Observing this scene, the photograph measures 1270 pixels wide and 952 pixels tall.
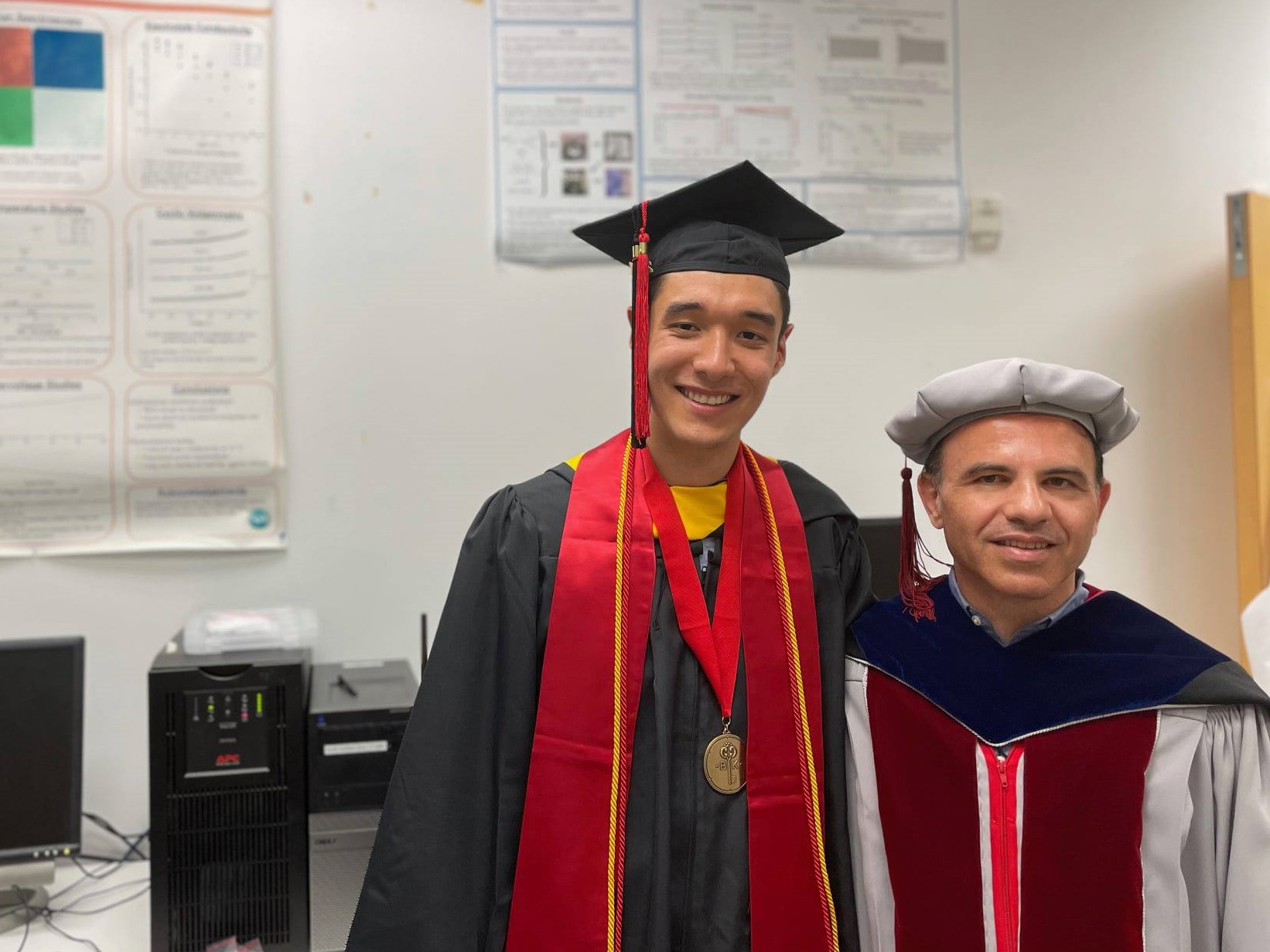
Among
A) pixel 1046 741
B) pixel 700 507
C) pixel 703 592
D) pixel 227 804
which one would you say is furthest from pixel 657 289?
pixel 227 804

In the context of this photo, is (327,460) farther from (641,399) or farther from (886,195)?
(886,195)

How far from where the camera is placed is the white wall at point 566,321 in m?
2.22

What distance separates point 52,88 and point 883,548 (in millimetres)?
1969

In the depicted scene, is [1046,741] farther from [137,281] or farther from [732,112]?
[137,281]

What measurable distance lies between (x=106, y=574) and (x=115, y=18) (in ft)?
3.88

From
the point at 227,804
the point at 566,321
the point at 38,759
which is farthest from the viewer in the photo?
the point at 566,321

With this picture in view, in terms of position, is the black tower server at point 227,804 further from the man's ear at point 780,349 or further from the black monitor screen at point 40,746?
the man's ear at point 780,349

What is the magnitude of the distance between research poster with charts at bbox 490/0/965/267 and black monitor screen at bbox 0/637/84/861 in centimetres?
125

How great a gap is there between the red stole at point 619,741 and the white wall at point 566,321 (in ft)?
3.14

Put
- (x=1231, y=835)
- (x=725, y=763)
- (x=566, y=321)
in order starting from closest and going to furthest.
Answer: (x=1231, y=835) < (x=725, y=763) < (x=566, y=321)

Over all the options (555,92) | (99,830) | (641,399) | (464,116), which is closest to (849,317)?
(555,92)

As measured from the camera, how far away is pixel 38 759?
1.85 metres

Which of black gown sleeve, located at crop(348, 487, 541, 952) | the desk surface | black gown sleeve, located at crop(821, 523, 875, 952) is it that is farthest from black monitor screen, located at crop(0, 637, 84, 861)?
black gown sleeve, located at crop(821, 523, 875, 952)

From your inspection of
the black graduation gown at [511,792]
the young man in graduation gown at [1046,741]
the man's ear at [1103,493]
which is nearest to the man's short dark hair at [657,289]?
the young man in graduation gown at [1046,741]
